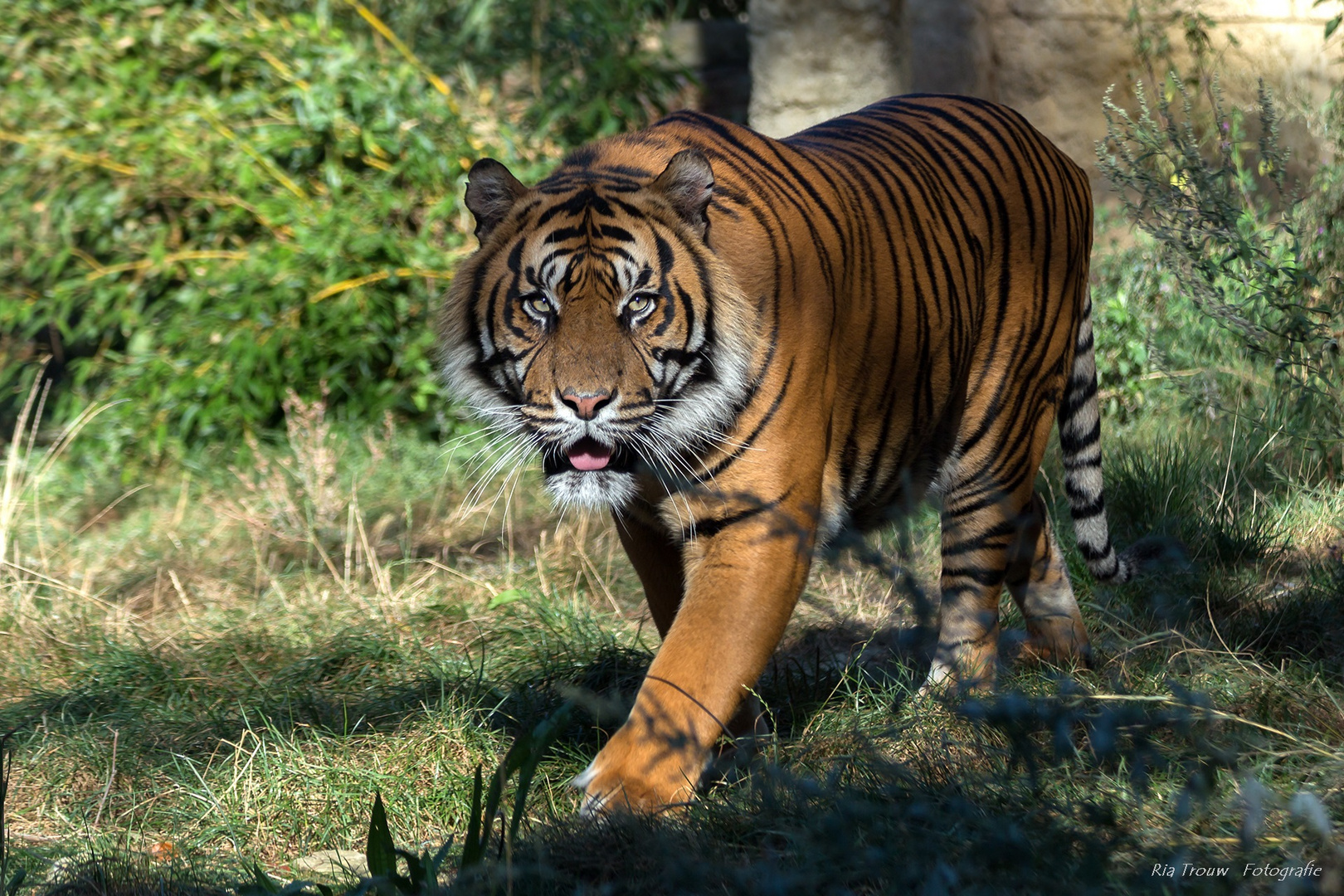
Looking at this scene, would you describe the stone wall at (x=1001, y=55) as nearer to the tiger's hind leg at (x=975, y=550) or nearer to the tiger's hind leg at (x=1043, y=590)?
the tiger's hind leg at (x=1043, y=590)

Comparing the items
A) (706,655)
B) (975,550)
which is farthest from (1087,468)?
(706,655)

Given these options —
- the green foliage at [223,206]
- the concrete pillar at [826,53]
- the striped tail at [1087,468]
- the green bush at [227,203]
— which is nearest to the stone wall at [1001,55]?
the concrete pillar at [826,53]

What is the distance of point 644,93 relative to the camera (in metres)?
6.91

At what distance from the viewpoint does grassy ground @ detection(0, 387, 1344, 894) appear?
1.90 meters

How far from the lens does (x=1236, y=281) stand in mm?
4008

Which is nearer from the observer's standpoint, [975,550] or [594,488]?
[594,488]

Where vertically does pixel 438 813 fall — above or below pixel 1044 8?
below

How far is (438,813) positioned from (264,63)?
472 cm

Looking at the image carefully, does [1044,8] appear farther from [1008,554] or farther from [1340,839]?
[1340,839]

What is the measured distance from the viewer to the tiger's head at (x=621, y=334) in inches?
95.3

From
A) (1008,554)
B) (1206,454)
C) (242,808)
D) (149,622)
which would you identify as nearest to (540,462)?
(242,808)

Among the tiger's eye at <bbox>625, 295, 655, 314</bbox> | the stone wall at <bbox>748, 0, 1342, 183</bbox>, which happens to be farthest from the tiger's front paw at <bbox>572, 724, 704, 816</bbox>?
the stone wall at <bbox>748, 0, 1342, 183</bbox>

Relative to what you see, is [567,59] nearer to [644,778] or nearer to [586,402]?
[586,402]

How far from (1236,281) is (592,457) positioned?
2.53 m
